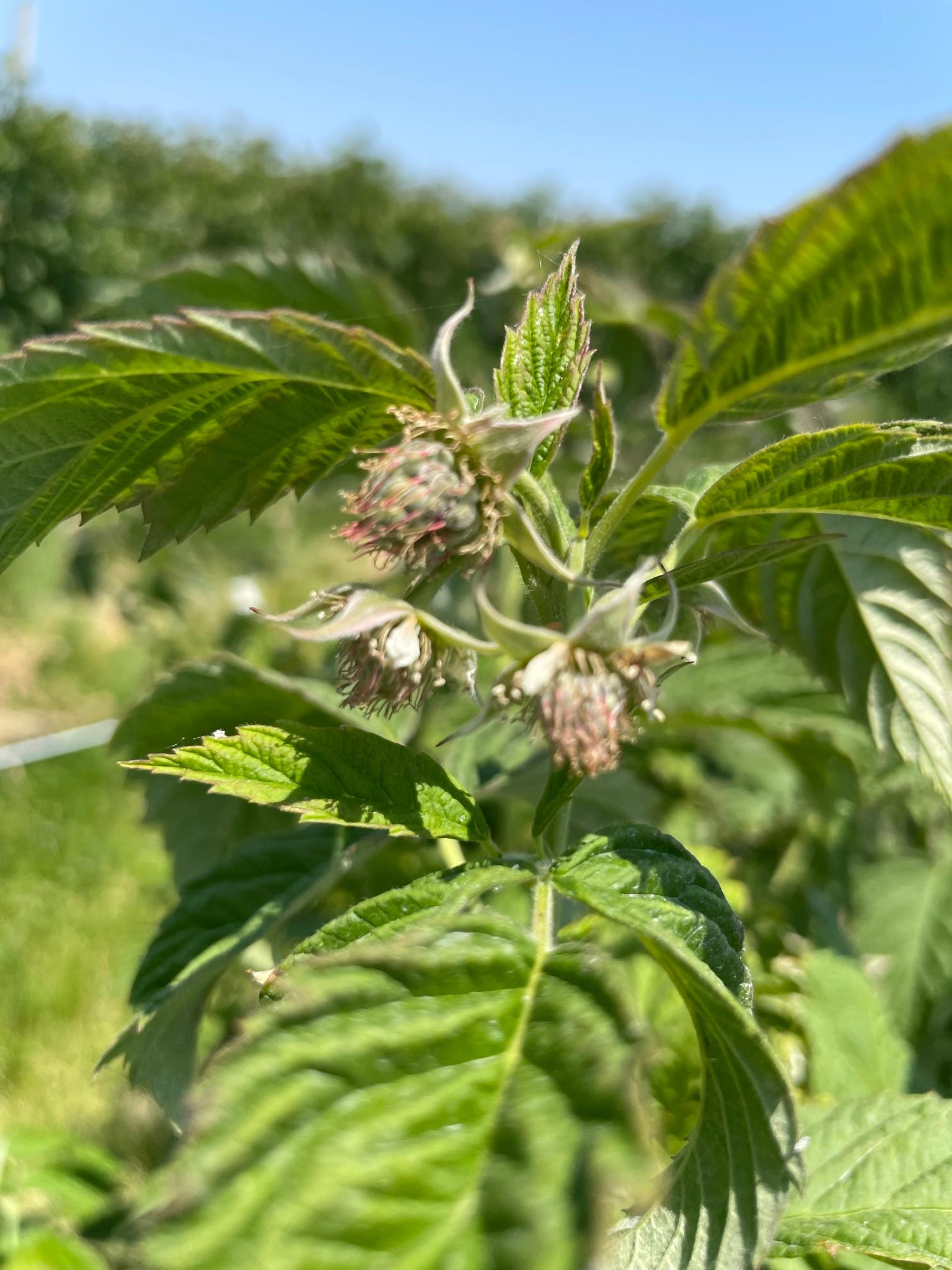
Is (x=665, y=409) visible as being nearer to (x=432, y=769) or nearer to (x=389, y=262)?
(x=432, y=769)

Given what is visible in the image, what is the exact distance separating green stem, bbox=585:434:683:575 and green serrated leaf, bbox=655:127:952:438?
6cm

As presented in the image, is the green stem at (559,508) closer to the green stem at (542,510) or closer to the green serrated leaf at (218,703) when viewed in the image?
the green stem at (542,510)

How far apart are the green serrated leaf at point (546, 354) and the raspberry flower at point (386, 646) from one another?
16 centimetres

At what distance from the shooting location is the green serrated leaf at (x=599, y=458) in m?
0.76

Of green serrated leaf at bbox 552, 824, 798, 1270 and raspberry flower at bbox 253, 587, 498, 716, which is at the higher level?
raspberry flower at bbox 253, 587, 498, 716

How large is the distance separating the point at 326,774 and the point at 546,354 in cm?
34

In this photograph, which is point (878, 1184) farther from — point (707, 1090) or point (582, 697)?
point (582, 697)

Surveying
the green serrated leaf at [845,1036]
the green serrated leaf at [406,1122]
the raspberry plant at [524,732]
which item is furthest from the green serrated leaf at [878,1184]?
the green serrated leaf at [406,1122]

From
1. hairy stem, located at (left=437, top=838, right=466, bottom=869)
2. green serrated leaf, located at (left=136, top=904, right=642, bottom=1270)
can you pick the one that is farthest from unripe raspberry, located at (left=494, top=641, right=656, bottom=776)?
hairy stem, located at (left=437, top=838, right=466, bottom=869)

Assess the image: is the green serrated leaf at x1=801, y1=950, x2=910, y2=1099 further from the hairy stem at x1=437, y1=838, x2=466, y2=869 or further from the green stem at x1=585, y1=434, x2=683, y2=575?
the green stem at x1=585, y1=434, x2=683, y2=575

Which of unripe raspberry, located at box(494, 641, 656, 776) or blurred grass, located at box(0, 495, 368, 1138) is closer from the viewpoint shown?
unripe raspberry, located at box(494, 641, 656, 776)

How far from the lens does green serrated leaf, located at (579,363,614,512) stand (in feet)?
2.51

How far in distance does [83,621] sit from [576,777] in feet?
28.2

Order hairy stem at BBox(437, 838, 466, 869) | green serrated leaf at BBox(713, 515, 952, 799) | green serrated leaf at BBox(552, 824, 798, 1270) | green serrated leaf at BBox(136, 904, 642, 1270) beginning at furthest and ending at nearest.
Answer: hairy stem at BBox(437, 838, 466, 869), green serrated leaf at BBox(713, 515, 952, 799), green serrated leaf at BBox(552, 824, 798, 1270), green serrated leaf at BBox(136, 904, 642, 1270)
